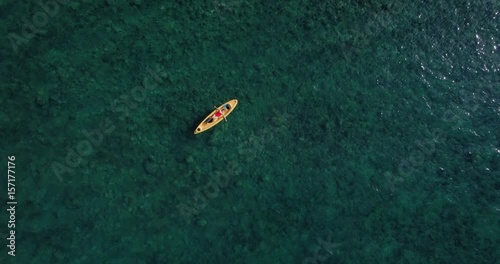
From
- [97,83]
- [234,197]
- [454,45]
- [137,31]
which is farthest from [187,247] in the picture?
[454,45]

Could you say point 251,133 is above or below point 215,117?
below

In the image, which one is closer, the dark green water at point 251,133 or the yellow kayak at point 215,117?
the dark green water at point 251,133

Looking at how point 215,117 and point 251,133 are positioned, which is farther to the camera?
point 251,133

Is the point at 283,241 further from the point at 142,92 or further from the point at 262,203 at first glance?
the point at 142,92

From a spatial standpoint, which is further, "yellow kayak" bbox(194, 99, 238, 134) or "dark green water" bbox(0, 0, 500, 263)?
"yellow kayak" bbox(194, 99, 238, 134)
